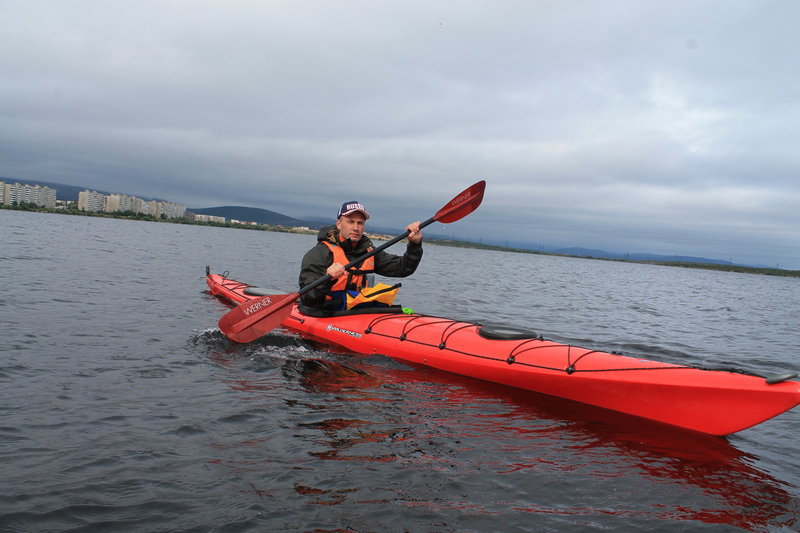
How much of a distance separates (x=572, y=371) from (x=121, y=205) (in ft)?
562

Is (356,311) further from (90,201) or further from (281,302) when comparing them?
(90,201)

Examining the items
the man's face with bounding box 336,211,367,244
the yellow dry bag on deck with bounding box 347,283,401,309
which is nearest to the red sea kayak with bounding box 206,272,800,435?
the yellow dry bag on deck with bounding box 347,283,401,309

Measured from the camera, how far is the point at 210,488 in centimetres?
358

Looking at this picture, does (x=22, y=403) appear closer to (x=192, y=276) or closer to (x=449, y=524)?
(x=449, y=524)

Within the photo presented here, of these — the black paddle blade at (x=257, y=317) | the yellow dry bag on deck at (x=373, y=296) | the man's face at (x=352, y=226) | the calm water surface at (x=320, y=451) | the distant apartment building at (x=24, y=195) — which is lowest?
the calm water surface at (x=320, y=451)

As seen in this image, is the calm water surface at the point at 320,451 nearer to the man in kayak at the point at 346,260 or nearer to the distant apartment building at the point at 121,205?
the man in kayak at the point at 346,260

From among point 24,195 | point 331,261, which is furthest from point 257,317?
point 24,195

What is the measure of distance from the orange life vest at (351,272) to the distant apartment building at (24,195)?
156097mm

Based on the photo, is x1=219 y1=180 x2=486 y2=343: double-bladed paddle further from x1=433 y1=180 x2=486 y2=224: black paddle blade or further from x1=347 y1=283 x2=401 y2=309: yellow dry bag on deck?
x1=347 y1=283 x2=401 y2=309: yellow dry bag on deck

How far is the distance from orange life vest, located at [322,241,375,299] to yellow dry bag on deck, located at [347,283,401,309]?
125 millimetres

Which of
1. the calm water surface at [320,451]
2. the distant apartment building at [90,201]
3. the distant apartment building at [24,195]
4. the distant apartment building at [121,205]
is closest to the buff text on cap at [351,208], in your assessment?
the calm water surface at [320,451]

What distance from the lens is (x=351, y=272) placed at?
313 inches

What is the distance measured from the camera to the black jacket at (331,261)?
24.8 feet

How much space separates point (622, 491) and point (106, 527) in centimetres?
372
